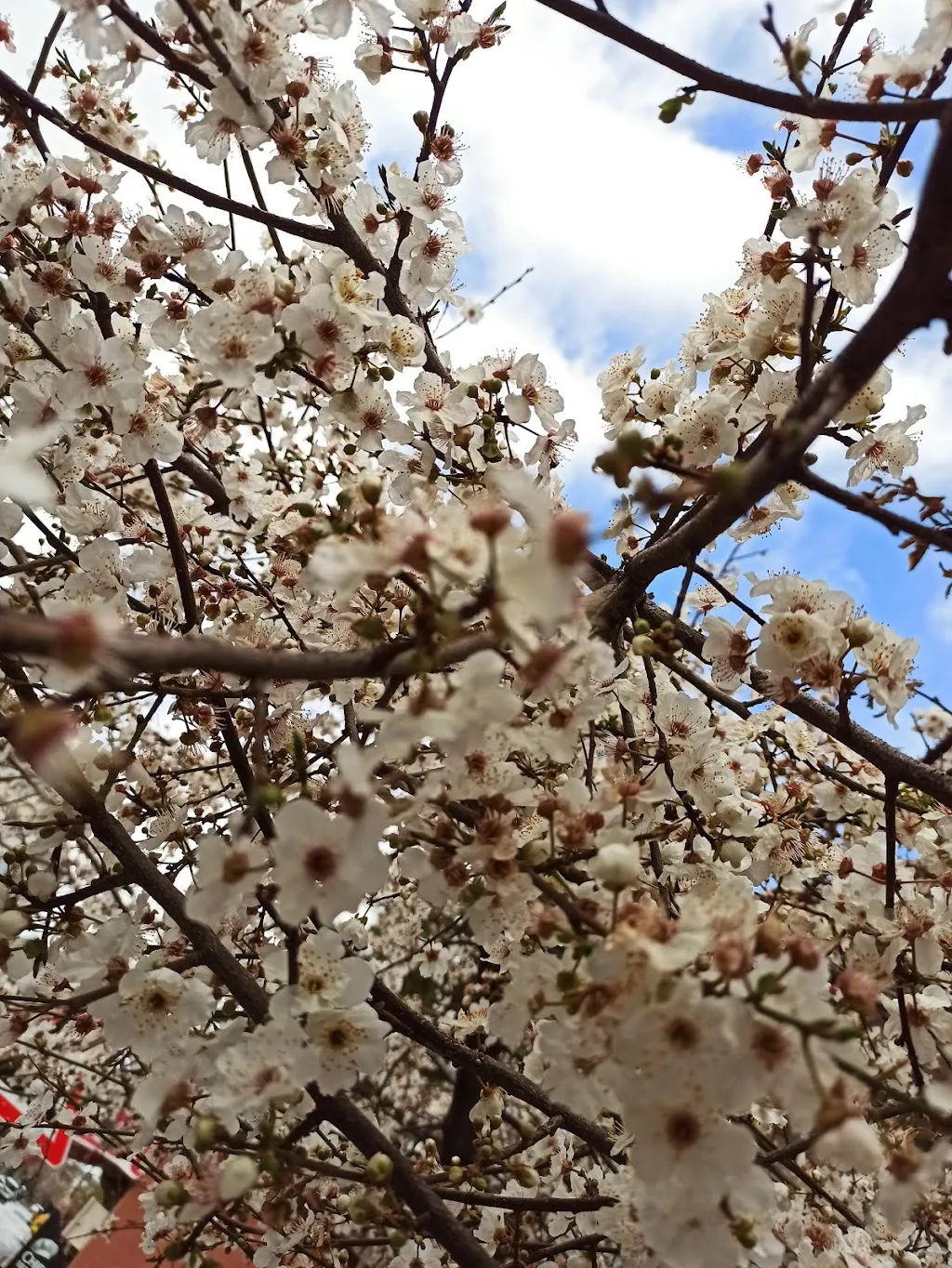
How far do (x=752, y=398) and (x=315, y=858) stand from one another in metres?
1.77

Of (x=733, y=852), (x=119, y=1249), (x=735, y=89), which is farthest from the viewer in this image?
(x=119, y=1249)

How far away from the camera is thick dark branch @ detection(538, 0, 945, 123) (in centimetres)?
160

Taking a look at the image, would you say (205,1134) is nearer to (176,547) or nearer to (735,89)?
(176,547)

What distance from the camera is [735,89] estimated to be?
1729mm

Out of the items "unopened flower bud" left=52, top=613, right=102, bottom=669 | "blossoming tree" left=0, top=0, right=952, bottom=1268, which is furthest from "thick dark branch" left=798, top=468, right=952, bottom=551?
"unopened flower bud" left=52, top=613, right=102, bottom=669

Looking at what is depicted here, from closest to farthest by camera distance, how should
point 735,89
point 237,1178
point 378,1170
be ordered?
point 237,1178
point 378,1170
point 735,89

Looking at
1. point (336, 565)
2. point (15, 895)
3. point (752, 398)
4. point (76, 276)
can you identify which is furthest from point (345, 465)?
point (336, 565)

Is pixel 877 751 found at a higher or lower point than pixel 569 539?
higher

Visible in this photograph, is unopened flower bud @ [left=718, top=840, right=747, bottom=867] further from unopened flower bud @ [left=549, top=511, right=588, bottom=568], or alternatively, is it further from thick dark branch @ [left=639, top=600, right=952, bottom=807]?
unopened flower bud @ [left=549, top=511, right=588, bottom=568]

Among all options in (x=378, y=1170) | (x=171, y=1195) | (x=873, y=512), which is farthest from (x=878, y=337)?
(x=171, y=1195)

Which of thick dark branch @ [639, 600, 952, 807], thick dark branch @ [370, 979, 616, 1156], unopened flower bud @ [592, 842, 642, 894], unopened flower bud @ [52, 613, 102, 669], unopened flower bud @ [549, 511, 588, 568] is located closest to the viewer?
unopened flower bud @ [52, 613, 102, 669]

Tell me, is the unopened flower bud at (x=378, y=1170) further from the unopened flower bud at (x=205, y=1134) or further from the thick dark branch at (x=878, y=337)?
the thick dark branch at (x=878, y=337)

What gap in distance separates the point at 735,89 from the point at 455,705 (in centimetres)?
140

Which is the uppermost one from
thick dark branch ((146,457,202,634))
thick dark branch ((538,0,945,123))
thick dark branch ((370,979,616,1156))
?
thick dark branch ((146,457,202,634))
